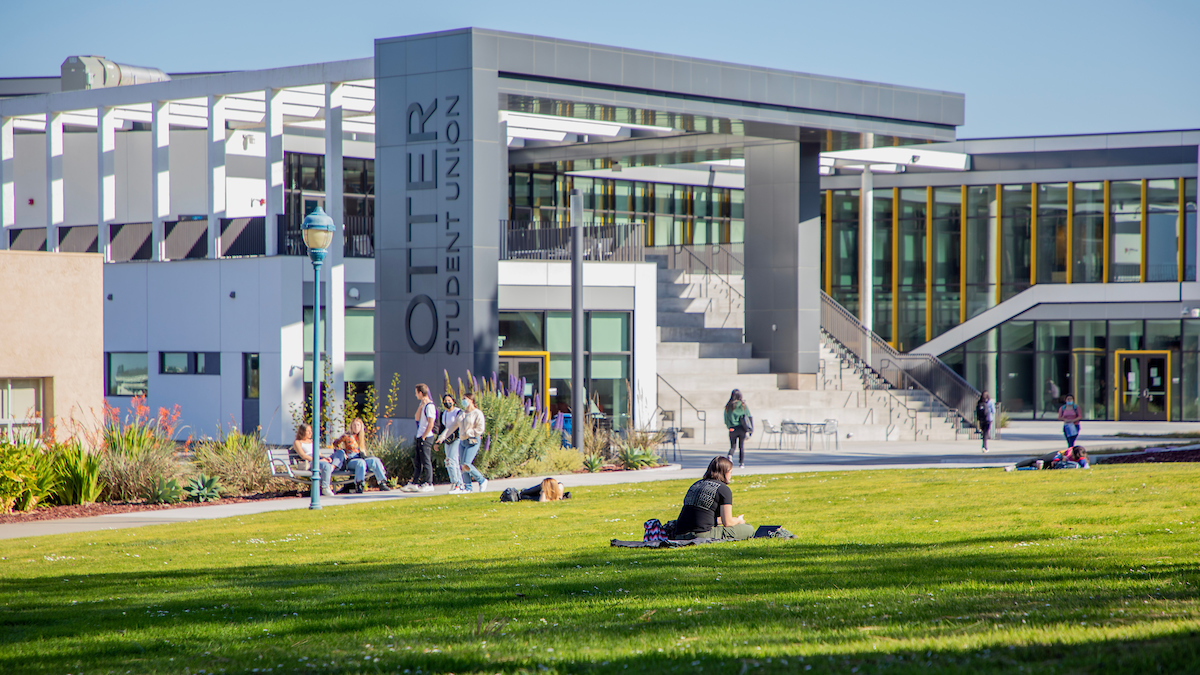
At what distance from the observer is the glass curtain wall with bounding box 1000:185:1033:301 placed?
42.4 m

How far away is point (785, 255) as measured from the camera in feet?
106

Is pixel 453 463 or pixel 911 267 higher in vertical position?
pixel 911 267

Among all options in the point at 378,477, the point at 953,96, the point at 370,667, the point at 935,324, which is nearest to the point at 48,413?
the point at 378,477

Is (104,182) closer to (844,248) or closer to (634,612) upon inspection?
(844,248)

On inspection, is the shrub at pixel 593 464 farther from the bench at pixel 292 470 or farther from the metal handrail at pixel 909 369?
the metal handrail at pixel 909 369

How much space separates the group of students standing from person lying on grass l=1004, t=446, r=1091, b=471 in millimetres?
8835

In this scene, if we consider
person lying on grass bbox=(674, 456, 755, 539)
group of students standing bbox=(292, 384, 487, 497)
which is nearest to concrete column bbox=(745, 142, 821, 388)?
group of students standing bbox=(292, 384, 487, 497)

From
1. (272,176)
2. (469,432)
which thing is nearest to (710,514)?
(469,432)

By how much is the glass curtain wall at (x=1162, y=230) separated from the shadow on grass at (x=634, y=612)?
113 ft

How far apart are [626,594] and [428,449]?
10.8m

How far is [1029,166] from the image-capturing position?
42125mm

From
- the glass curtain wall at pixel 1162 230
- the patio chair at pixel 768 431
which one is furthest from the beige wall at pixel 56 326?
the glass curtain wall at pixel 1162 230

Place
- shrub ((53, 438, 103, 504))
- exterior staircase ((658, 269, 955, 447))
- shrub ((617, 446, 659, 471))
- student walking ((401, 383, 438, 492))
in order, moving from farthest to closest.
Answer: exterior staircase ((658, 269, 955, 447)), shrub ((617, 446, 659, 471)), student walking ((401, 383, 438, 492)), shrub ((53, 438, 103, 504))

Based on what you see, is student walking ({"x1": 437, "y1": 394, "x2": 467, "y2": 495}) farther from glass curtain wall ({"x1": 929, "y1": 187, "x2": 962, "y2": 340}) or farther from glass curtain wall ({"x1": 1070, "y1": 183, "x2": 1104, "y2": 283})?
glass curtain wall ({"x1": 1070, "y1": 183, "x2": 1104, "y2": 283})
